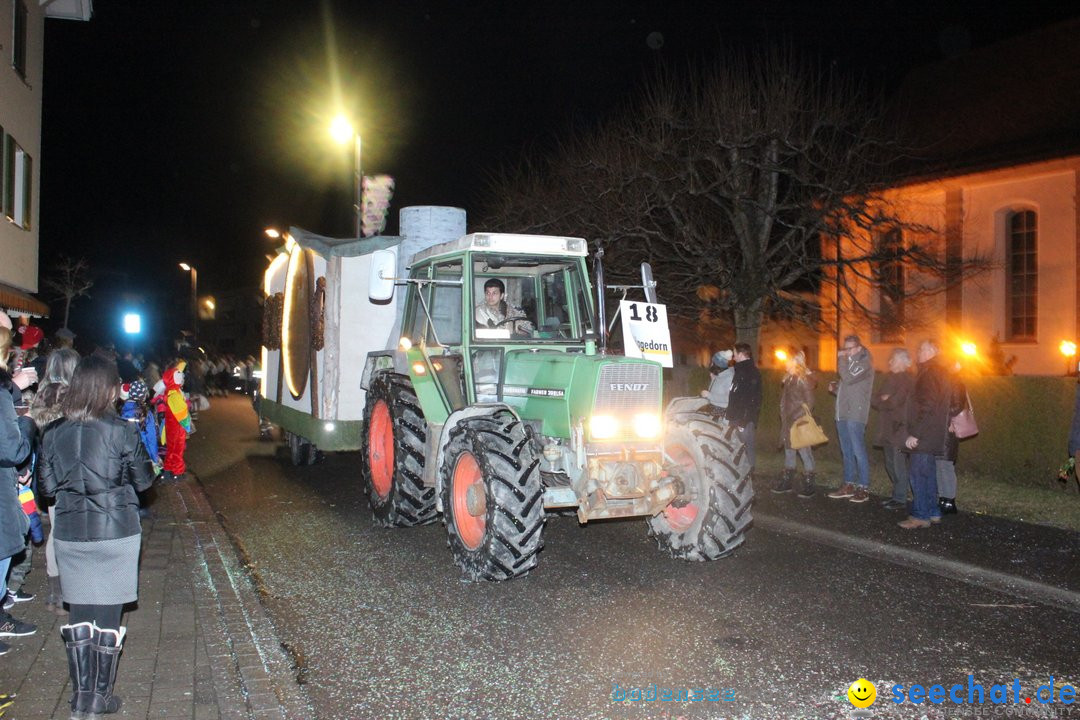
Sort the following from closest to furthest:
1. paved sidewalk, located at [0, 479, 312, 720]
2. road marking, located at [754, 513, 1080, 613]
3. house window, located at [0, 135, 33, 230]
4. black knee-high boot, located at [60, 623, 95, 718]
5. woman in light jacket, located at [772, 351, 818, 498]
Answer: black knee-high boot, located at [60, 623, 95, 718] < paved sidewalk, located at [0, 479, 312, 720] < road marking, located at [754, 513, 1080, 613] < woman in light jacket, located at [772, 351, 818, 498] < house window, located at [0, 135, 33, 230]

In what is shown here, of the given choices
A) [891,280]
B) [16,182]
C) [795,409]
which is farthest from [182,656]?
[891,280]

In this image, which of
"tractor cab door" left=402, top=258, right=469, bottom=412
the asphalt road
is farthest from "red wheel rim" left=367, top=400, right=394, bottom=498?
"tractor cab door" left=402, top=258, right=469, bottom=412

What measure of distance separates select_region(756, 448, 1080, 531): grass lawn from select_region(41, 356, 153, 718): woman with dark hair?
26.5 feet

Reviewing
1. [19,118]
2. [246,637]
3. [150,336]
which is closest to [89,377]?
[246,637]

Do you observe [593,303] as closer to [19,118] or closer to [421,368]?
[421,368]

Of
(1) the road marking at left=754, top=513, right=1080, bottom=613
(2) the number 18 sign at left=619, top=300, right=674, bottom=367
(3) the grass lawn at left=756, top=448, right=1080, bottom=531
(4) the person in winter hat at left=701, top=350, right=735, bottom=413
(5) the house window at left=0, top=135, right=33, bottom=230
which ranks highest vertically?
(5) the house window at left=0, top=135, right=33, bottom=230

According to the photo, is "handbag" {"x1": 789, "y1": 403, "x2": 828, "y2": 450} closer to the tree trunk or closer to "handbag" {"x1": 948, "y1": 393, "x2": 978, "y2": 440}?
"handbag" {"x1": 948, "y1": 393, "x2": 978, "y2": 440}

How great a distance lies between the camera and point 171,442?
11266 mm

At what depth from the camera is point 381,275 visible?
719 cm

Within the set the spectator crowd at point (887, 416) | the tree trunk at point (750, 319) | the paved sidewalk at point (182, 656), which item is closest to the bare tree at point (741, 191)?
the tree trunk at point (750, 319)

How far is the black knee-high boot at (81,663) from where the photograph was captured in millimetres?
4102

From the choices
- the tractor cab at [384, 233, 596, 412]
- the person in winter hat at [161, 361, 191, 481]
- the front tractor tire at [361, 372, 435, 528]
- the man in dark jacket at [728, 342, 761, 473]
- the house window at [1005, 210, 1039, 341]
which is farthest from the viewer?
the house window at [1005, 210, 1039, 341]

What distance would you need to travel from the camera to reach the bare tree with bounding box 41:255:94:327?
159 feet

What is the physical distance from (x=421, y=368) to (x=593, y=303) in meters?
1.68
